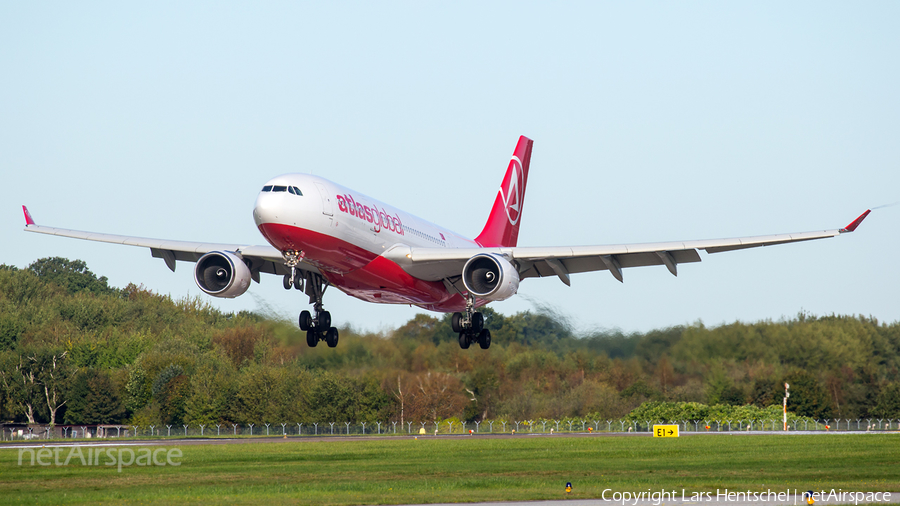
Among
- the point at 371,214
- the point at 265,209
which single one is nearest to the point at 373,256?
the point at 371,214

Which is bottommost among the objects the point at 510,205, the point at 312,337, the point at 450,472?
the point at 450,472

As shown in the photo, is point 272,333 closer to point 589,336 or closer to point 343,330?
point 343,330

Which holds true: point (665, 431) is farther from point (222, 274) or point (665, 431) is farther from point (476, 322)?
point (222, 274)

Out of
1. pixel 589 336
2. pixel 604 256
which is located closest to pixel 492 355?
pixel 589 336

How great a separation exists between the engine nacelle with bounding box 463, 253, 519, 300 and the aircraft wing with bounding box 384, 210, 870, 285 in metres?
0.41

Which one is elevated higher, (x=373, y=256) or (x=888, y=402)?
(x=373, y=256)

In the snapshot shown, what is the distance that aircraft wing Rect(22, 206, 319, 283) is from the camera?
34.3 metres

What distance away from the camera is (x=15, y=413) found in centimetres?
7144

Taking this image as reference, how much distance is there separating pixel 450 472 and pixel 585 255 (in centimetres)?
863

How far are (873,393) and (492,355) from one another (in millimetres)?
23228

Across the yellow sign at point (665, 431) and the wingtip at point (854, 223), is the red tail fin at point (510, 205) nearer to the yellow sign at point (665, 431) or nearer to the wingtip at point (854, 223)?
the yellow sign at point (665, 431)

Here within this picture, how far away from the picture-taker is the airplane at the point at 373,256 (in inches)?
1159

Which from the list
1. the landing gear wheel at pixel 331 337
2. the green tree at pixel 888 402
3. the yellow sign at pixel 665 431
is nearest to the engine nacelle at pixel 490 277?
the landing gear wheel at pixel 331 337

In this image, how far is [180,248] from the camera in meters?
35.8
